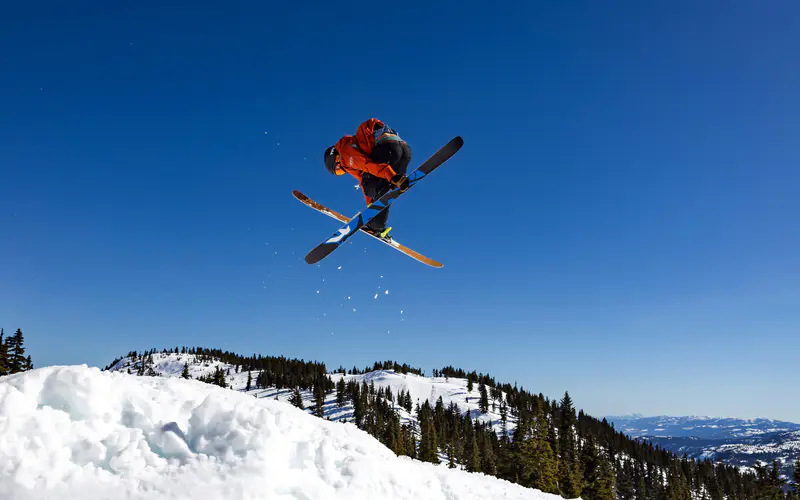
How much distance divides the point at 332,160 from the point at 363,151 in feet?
2.67

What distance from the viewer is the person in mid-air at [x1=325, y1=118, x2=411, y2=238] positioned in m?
9.34

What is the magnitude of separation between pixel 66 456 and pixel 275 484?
2651 mm

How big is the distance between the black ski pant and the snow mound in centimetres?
512

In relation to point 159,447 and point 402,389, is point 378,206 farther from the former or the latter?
point 402,389

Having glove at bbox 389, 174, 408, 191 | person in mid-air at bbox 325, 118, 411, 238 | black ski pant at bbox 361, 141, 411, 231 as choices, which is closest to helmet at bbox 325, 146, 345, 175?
person in mid-air at bbox 325, 118, 411, 238

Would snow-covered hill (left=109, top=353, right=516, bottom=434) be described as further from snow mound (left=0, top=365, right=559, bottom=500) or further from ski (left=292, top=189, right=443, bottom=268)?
snow mound (left=0, top=365, right=559, bottom=500)

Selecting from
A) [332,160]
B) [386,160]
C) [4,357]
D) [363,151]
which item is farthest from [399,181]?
[4,357]

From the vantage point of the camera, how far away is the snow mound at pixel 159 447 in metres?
5.34

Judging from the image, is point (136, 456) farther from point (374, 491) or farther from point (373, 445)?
point (373, 445)

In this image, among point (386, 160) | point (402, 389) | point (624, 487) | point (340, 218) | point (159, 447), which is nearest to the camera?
point (159, 447)

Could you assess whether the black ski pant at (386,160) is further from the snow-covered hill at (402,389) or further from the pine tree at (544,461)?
the snow-covered hill at (402,389)

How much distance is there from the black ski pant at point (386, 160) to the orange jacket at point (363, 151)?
0.40ft

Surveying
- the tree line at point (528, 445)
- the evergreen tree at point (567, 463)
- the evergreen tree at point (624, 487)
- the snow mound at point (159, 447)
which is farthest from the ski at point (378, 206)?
the evergreen tree at point (624, 487)

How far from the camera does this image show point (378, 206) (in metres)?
10.6
